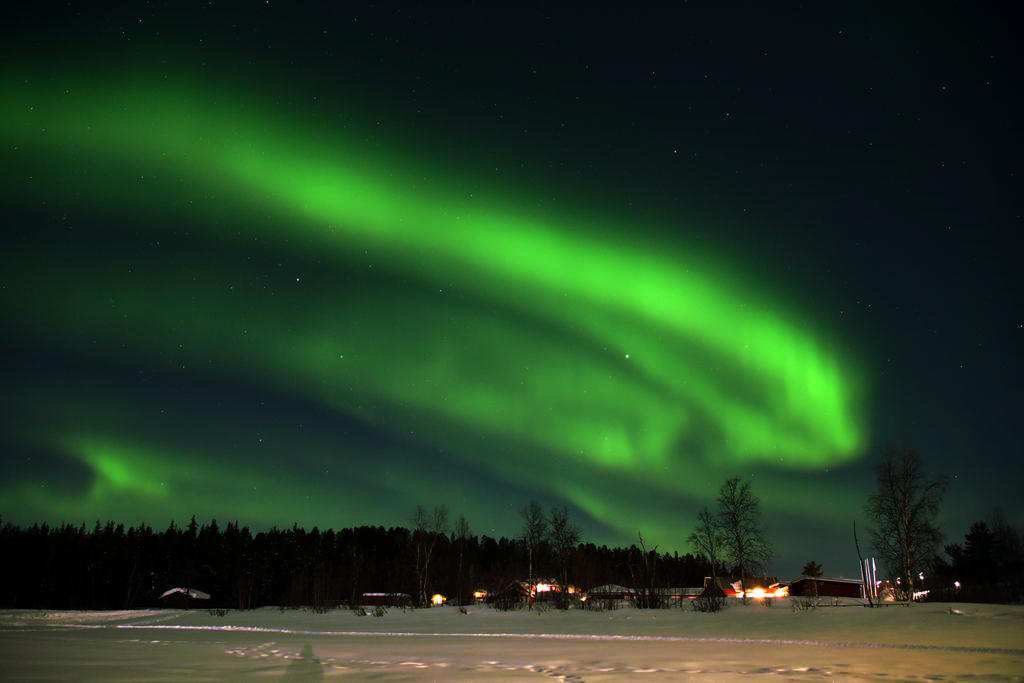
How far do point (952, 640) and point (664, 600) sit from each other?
3140 cm

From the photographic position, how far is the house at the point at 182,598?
10450cm

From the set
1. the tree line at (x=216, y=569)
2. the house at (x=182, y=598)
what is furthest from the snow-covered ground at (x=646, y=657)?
the house at (x=182, y=598)

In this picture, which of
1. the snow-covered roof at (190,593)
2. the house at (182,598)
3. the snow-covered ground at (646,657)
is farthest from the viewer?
the snow-covered roof at (190,593)

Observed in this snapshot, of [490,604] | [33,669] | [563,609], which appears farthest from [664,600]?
[33,669]

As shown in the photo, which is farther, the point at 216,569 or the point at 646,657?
the point at 216,569

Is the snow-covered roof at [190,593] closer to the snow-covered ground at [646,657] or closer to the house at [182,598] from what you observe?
the house at [182,598]

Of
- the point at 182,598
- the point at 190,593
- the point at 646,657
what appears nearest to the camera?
the point at 646,657

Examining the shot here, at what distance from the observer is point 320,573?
10312 cm

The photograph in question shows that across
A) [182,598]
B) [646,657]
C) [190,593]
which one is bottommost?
[182,598]

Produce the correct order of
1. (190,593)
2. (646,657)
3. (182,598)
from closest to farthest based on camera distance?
(646,657) < (182,598) < (190,593)

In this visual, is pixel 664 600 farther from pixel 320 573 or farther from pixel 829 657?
pixel 320 573

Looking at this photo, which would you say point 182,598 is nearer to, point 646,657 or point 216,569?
point 216,569

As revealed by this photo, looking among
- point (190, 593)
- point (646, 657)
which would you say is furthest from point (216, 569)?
point (646, 657)

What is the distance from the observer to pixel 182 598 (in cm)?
10538
